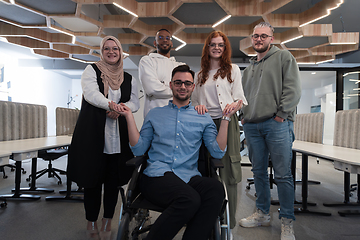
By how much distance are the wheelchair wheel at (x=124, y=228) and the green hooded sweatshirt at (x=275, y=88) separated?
1.26 metres

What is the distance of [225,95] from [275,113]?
52 centimetres

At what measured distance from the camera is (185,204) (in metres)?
1.14

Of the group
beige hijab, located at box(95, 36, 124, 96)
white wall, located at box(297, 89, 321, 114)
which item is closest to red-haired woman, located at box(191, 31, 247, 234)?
beige hijab, located at box(95, 36, 124, 96)

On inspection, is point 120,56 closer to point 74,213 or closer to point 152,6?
point 74,213

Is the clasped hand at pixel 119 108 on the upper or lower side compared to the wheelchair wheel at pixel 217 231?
upper

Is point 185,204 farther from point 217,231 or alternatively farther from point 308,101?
point 308,101

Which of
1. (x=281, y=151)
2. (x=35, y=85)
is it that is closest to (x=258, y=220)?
(x=281, y=151)

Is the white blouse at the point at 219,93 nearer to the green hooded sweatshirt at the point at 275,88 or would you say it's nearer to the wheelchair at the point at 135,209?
the green hooded sweatshirt at the point at 275,88

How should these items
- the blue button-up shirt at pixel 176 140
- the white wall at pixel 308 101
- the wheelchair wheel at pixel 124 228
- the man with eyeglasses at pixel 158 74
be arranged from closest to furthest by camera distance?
the wheelchair wheel at pixel 124 228 < the blue button-up shirt at pixel 176 140 < the man with eyeglasses at pixel 158 74 < the white wall at pixel 308 101

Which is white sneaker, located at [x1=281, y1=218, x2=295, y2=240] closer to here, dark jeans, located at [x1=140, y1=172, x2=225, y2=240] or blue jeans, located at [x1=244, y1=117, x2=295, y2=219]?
blue jeans, located at [x1=244, y1=117, x2=295, y2=219]

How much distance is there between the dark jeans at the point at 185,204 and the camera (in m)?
1.10

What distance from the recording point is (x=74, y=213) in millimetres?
2430

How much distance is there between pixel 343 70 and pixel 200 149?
8.09 m

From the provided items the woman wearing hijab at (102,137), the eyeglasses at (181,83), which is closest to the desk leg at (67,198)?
the woman wearing hijab at (102,137)
